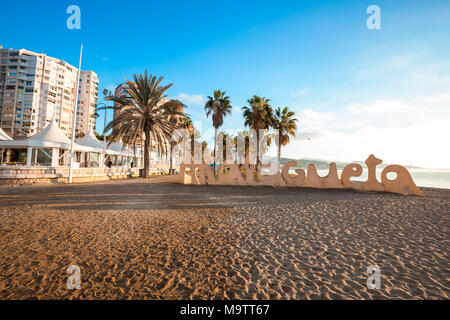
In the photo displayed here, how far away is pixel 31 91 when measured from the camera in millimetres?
74312

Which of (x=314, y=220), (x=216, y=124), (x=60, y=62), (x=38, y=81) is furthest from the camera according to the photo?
(x=60, y=62)

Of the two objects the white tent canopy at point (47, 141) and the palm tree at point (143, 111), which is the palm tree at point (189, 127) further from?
the white tent canopy at point (47, 141)

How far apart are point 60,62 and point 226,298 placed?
4365 inches

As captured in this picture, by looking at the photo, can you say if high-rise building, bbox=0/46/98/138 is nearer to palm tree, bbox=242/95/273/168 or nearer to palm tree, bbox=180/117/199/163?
palm tree, bbox=180/117/199/163

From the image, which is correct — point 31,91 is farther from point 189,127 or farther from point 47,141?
point 47,141

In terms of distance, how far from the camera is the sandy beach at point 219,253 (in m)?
3.30

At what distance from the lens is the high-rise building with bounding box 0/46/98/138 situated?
71500mm

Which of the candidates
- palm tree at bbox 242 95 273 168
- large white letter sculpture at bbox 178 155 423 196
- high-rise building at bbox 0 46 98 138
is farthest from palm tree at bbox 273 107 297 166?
high-rise building at bbox 0 46 98 138

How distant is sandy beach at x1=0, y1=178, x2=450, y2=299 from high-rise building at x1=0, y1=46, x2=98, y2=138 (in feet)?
285

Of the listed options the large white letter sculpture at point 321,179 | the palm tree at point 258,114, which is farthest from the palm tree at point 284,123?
the large white letter sculpture at point 321,179

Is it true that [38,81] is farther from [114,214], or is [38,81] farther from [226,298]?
[226,298]

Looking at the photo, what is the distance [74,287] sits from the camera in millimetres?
3279

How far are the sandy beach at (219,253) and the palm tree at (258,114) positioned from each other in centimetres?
2262
